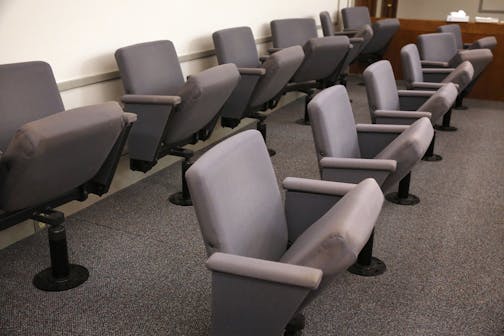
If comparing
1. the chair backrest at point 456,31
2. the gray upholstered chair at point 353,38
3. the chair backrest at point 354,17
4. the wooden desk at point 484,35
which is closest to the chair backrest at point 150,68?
the gray upholstered chair at point 353,38

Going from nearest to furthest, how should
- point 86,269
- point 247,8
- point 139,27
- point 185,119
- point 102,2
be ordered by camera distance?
point 86,269 < point 185,119 < point 102,2 < point 139,27 < point 247,8

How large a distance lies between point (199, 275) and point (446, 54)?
366 cm

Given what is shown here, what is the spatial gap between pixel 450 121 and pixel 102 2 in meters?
3.42

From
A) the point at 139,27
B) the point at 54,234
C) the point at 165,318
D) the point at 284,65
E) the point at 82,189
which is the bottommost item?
the point at 165,318

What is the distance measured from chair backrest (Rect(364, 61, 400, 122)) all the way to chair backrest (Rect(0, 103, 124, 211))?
4.99 ft

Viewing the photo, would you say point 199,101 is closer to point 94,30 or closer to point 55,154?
point 94,30

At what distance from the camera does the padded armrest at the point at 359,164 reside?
214 cm

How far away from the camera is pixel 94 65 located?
2.99 m

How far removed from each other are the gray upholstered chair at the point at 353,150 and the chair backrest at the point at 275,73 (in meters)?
1.05

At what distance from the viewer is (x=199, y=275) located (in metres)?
2.35

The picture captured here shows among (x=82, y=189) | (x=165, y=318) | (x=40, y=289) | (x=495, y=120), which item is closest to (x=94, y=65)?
(x=82, y=189)

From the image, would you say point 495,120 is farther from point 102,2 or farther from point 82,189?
point 82,189

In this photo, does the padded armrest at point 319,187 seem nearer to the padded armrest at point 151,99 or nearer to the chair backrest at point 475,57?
the padded armrest at point 151,99

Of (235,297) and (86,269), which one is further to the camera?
(86,269)
